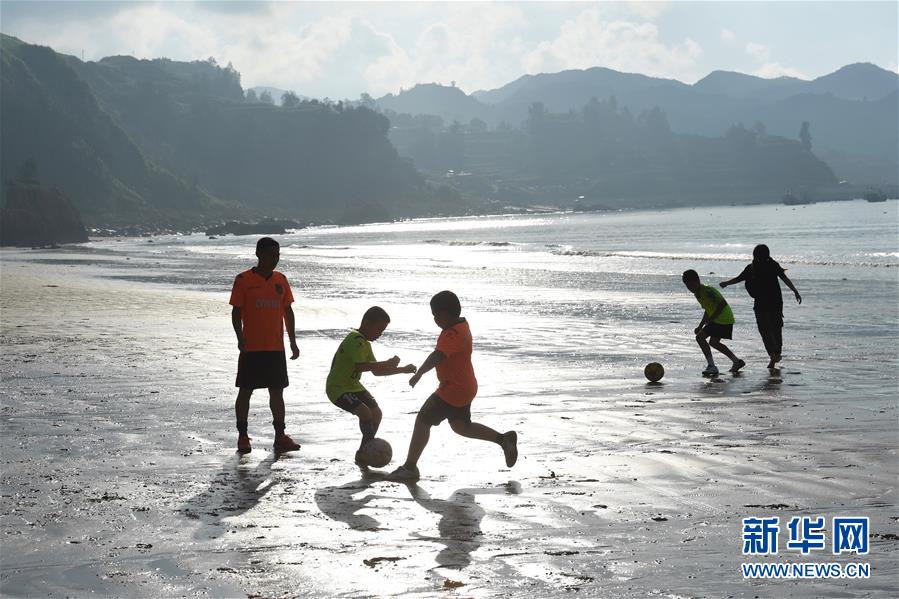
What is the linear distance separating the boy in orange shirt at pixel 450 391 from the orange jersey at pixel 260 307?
5.74 feet

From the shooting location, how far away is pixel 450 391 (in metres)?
8.20

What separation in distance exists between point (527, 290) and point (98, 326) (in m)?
16.4

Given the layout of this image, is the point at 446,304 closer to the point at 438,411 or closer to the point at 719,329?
the point at 438,411

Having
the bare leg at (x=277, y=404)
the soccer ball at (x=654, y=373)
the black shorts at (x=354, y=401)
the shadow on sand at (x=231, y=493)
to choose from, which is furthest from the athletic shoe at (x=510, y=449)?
the soccer ball at (x=654, y=373)

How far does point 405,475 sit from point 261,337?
7.05 ft

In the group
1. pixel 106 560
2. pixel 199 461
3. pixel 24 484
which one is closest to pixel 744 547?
pixel 106 560

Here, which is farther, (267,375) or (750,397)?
(750,397)

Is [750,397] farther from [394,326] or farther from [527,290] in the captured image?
[527,290]

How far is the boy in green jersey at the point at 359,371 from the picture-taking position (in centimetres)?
862

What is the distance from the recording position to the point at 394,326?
67.8ft

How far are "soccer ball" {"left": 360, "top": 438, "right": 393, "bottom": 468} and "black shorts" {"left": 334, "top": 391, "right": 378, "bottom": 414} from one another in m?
0.54

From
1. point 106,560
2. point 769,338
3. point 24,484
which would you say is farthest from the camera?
point 769,338

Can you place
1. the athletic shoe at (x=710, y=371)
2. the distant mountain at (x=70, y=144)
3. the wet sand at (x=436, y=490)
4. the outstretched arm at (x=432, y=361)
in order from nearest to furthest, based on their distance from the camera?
the wet sand at (x=436, y=490) → the outstretched arm at (x=432, y=361) → the athletic shoe at (x=710, y=371) → the distant mountain at (x=70, y=144)

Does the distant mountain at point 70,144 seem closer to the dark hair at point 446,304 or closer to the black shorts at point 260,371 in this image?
the black shorts at point 260,371
